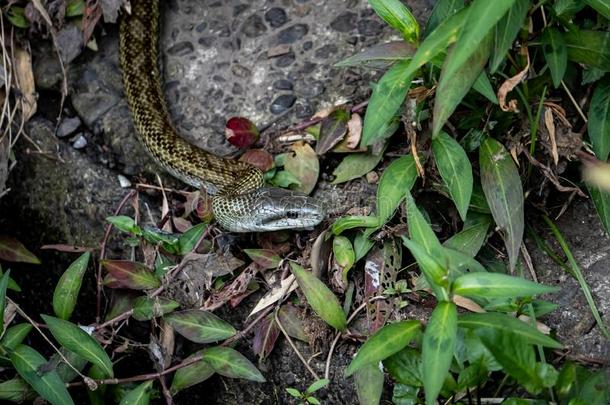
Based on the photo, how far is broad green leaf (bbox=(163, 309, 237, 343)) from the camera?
3529 millimetres

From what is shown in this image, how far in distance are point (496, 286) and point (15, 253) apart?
2571mm

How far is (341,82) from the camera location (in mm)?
4305

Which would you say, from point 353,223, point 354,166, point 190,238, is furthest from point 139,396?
point 354,166

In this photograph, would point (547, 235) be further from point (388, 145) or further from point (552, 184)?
point (388, 145)

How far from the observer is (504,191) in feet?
10.7

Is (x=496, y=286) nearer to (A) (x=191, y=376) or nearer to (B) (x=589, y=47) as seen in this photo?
(B) (x=589, y=47)

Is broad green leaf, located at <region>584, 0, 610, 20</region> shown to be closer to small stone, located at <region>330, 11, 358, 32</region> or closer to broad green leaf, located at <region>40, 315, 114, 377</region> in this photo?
small stone, located at <region>330, 11, 358, 32</region>

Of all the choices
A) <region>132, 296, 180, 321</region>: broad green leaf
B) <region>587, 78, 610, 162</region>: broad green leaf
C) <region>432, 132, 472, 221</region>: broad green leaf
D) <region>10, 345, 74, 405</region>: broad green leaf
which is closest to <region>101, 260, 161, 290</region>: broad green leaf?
<region>132, 296, 180, 321</region>: broad green leaf

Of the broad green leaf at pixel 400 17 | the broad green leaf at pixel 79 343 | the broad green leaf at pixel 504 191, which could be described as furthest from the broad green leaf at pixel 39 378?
the broad green leaf at pixel 400 17

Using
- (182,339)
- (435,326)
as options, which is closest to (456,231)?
(435,326)

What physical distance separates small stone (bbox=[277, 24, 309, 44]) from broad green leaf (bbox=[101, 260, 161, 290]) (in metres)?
1.53

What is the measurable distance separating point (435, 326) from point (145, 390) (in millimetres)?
1410

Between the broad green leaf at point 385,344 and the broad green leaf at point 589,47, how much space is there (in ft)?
3.97

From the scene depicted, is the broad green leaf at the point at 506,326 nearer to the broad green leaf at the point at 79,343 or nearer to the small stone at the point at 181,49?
the broad green leaf at the point at 79,343
